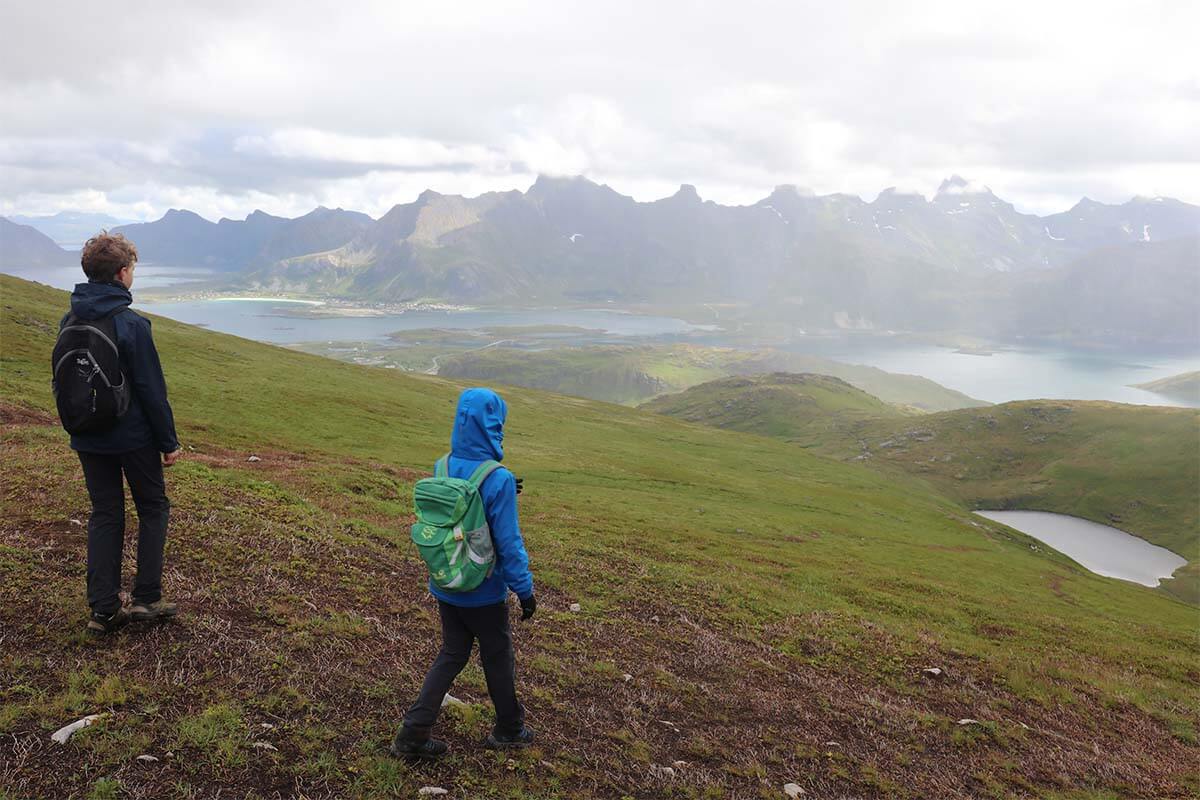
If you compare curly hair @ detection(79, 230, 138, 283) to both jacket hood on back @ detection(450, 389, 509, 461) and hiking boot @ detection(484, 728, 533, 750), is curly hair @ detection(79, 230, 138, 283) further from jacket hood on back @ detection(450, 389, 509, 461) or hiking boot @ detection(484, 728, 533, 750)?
hiking boot @ detection(484, 728, 533, 750)

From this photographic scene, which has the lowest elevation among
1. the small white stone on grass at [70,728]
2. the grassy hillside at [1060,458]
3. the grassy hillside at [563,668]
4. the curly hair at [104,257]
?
the grassy hillside at [1060,458]

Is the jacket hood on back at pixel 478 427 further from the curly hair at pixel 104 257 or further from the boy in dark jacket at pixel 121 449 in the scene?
the curly hair at pixel 104 257

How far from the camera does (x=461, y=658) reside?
8.57 metres

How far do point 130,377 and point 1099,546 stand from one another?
154089 millimetres

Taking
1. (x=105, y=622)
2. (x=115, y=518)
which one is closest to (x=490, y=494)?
(x=115, y=518)

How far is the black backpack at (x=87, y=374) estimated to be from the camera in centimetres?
855

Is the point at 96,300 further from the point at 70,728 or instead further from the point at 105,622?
the point at 70,728

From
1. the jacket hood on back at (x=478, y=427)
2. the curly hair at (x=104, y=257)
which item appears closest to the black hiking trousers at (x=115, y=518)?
the curly hair at (x=104, y=257)

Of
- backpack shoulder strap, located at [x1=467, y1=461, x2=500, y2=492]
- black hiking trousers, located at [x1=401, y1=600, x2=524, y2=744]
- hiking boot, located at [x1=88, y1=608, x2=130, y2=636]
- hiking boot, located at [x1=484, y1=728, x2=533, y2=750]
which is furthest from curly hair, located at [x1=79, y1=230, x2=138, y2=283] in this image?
hiking boot, located at [x1=484, y1=728, x2=533, y2=750]

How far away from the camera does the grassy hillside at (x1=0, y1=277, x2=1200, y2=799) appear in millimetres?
8172

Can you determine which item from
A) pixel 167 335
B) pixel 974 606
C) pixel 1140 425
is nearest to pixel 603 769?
pixel 974 606

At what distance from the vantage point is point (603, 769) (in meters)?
9.35

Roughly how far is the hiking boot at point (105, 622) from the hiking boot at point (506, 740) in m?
6.05

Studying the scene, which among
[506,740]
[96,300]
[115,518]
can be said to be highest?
[96,300]
